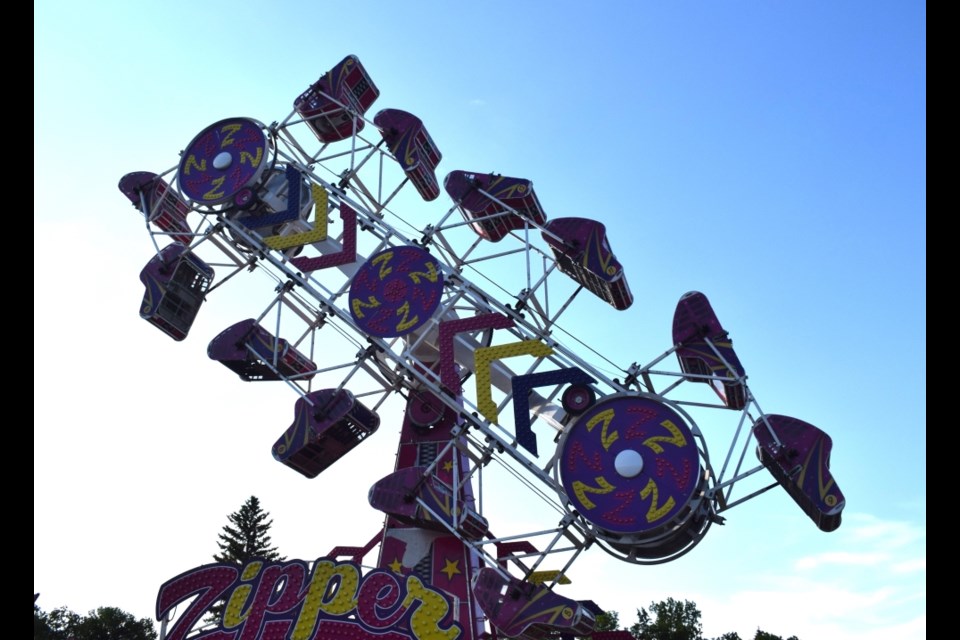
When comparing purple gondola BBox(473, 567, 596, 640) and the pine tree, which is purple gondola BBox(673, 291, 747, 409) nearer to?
purple gondola BBox(473, 567, 596, 640)

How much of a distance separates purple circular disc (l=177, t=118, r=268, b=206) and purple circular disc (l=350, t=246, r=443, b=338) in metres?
4.78

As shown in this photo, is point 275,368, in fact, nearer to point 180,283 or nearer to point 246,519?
point 180,283

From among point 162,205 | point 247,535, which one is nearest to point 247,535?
point 247,535

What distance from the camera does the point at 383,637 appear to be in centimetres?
1819

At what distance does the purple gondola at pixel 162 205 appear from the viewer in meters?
26.0

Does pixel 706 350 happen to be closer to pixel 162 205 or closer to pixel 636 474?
pixel 636 474

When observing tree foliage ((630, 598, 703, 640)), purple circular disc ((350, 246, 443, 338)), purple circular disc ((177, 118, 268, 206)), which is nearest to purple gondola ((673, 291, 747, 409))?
purple circular disc ((350, 246, 443, 338))

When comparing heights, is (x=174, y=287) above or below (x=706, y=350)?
above

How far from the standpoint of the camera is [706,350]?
19891 mm

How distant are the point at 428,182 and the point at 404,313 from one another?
426cm

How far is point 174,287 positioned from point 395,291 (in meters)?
6.36

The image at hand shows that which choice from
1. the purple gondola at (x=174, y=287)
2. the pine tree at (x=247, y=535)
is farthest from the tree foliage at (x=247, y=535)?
the purple gondola at (x=174, y=287)

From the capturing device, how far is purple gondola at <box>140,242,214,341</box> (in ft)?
81.9
